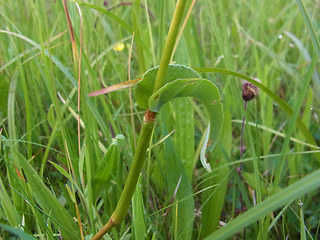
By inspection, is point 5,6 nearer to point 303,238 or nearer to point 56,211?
point 56,211

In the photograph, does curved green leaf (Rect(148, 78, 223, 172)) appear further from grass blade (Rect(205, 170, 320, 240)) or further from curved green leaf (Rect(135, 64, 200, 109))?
grass blade (Rect(205, 170, 320, 240))

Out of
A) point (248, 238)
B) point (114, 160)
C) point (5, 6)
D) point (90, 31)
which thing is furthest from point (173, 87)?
point (5, 6)

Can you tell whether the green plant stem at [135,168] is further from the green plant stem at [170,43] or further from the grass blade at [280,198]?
the grass blade at [280,198]

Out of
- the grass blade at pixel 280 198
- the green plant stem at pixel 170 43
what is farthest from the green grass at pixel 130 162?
the green plant stem at pixel 170 43

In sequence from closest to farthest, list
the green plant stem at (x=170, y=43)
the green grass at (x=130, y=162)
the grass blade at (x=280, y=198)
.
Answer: the grass blade at (x=280, y=198), the green plant stem at (x=170, y=43), the green grass at (x=130, y=162)

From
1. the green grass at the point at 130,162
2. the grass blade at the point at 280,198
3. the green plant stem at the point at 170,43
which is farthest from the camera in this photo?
the green grass at the point at 130,162

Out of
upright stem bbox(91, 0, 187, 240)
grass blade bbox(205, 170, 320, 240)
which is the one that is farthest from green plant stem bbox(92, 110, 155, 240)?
grass blade bbox(205, 170, 320, 240)
